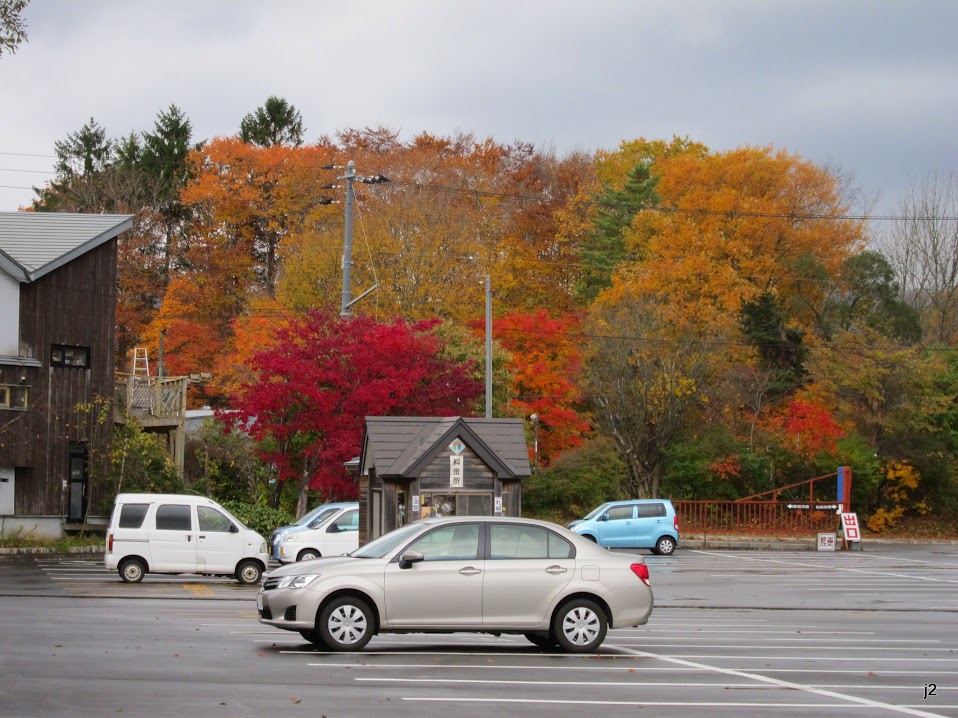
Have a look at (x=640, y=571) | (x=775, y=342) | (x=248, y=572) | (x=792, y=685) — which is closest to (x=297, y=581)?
(x=640, y=571)

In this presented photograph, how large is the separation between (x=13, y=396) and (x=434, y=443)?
16.5m

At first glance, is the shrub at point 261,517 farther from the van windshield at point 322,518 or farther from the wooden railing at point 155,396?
the van windshield at point 322,518

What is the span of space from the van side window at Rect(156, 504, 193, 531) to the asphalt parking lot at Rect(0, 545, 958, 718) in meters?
2.39

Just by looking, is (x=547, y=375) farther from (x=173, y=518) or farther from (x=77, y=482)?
(x=173, y=518)

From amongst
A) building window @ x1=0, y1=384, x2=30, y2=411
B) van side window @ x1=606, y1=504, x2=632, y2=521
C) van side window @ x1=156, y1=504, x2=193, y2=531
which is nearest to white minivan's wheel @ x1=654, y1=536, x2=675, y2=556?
van side window @ x1=606, y1=504, x2=632, y2=521

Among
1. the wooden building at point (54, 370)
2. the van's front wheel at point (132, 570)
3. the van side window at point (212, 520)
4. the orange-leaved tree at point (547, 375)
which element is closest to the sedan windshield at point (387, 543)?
the van side window at point (212, 520)

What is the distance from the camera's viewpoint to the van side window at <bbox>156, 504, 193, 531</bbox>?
25.7 meters

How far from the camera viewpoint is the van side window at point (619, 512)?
39062mm

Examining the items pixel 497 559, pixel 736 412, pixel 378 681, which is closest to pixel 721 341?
pixel 736 412

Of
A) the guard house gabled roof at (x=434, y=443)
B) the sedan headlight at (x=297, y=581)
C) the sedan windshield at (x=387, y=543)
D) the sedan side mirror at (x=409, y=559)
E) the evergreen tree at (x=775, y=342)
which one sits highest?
the evergreen tree at (x=775, y=342)

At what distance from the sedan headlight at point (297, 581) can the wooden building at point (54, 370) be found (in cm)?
2556

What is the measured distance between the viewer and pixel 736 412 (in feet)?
162

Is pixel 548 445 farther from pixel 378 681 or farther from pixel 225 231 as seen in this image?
pixel 378 681

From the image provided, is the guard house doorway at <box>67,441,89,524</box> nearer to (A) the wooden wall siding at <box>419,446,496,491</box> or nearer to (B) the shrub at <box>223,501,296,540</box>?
(B) the shrub at <box>223,501,296,540</box>
